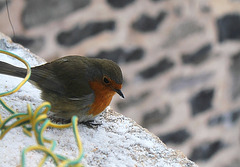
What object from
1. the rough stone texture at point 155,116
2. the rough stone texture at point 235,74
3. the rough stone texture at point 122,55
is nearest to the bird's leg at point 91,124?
the rough stone texture at point 122,55

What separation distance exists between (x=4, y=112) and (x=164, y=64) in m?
1.70

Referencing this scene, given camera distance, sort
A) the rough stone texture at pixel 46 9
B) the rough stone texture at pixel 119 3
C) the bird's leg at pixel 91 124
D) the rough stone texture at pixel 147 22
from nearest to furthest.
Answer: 1. the bird's leg at pixel 91 124
2. the rough stone texture at pixel 46 9
3. the rough stone texture at pixel 119 3
4. the rough stone texture at pixel 147 22

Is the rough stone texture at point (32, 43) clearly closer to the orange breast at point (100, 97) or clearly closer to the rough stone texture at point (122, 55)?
the rough stone texture at point (122, 55)

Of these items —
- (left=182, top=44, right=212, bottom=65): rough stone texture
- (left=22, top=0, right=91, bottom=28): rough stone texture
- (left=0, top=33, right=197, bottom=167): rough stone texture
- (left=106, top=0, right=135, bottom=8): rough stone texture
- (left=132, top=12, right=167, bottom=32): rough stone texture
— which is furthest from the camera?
(left=182, top=44, right=212, bottom=65): rough stone texture

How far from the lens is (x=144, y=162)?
124 centimetres

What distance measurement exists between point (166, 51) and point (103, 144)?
1.64 metres

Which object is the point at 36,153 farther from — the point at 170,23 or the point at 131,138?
the point at 170,23

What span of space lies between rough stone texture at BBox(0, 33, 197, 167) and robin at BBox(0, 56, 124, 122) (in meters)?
0.05

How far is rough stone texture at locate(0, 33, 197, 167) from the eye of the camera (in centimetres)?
118

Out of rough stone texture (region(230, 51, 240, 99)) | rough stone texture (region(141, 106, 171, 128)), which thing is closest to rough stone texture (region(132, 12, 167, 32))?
rough stone texture (region(141, 106, 171, 128))

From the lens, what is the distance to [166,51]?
2.85 meters

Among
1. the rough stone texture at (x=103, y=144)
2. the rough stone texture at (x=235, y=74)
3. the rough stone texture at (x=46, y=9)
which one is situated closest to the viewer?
→ the rough stone texture at (x=103, y=144)

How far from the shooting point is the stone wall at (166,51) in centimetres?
251

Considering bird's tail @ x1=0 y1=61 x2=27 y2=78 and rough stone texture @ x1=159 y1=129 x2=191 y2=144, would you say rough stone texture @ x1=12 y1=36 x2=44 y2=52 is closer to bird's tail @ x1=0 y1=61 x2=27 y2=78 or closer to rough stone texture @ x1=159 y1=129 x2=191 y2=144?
bird's tail @ x1=0 y1=61 x2=27 y2=78
